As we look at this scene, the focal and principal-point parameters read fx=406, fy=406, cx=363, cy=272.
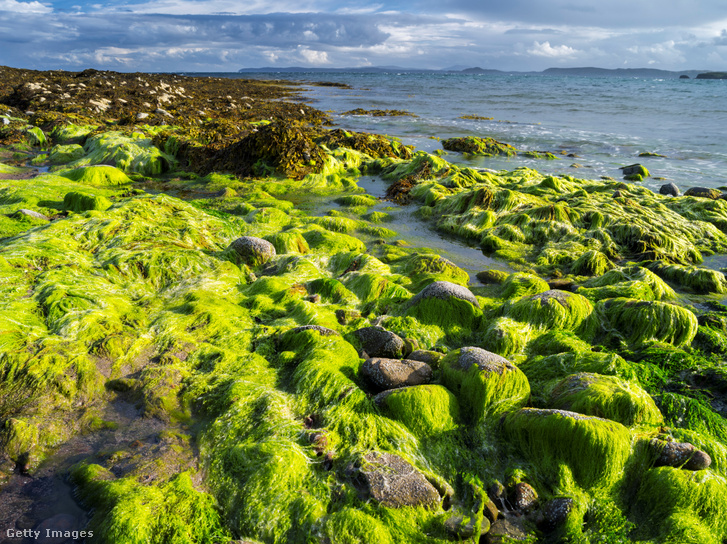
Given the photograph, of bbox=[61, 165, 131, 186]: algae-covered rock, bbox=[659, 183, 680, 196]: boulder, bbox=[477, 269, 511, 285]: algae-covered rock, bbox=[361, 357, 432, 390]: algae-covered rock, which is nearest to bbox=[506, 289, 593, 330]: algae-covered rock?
bbox=[477, 269, 511, 285]: algae-covered rock

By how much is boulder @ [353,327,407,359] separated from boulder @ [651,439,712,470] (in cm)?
197

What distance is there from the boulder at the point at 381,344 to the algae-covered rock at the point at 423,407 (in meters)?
0.65

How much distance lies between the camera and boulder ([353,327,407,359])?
148 inches

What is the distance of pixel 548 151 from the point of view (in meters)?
15.5

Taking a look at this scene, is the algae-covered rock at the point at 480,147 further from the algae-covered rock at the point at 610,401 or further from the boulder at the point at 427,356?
the algae-covered rock at the point at 610,401

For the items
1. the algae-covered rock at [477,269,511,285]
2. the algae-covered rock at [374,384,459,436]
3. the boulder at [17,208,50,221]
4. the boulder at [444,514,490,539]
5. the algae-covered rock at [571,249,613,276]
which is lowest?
the boulder at [444,514,490,539]

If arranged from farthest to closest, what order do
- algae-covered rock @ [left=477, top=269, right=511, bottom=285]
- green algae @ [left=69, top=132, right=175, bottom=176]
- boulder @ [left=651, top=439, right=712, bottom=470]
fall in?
green algae @ [left=69, top=132, right=175, bottom=176] → algae-covered rock @ [left=477, top=269, right=511, bottom=285] → boulder @ [left=651, top=439, right=712, bottom=470]

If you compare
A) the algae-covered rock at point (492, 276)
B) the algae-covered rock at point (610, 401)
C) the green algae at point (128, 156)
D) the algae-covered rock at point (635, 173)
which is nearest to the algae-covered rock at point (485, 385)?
the algae-covered rock at point (610, 401)

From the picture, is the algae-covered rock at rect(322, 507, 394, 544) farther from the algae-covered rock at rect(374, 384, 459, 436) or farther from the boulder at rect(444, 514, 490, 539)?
the algae-covered rock at rect(374, 384, 459, 436)

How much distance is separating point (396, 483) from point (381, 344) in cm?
150

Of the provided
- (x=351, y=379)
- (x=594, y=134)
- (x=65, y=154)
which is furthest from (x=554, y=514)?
(x=594, y=134)

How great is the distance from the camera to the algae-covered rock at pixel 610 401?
2.88 meters

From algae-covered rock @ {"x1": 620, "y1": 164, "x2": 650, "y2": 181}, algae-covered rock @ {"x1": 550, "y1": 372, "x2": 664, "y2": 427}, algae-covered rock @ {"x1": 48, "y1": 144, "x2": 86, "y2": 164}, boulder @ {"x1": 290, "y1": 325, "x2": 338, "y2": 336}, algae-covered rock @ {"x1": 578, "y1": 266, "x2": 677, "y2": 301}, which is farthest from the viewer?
algae-covered rock @ {"x1": 620, "y1": 164, "x2": 650, "y2": 181}

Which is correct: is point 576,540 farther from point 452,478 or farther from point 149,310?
point 149,310
